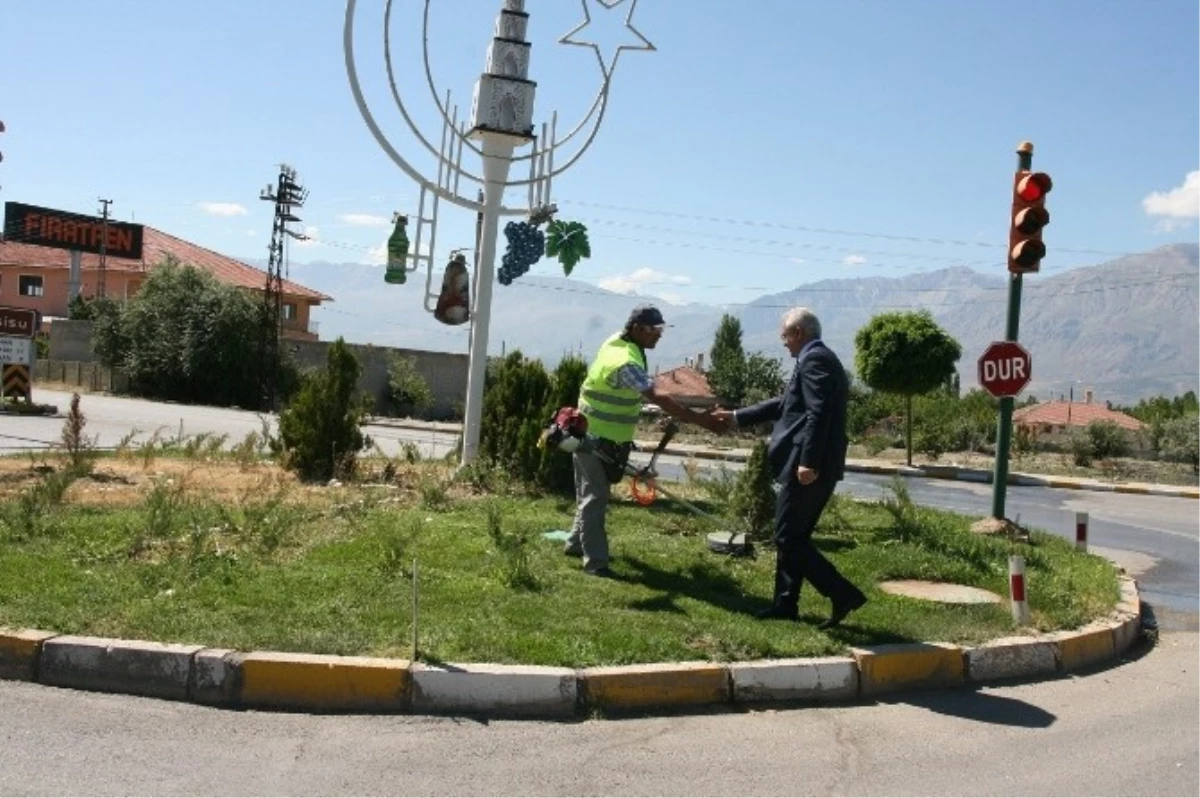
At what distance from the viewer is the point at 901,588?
8406 mm

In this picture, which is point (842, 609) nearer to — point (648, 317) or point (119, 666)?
point (648, 317)

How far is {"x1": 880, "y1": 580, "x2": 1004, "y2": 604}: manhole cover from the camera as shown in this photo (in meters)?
8.09

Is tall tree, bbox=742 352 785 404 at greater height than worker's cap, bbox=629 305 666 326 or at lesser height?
greater

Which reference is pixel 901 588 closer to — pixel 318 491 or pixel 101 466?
pixel 318 491

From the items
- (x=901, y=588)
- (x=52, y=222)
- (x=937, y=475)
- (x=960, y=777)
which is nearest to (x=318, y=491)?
(x=901, y=588)

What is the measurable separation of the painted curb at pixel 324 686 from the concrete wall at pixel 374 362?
122 feet

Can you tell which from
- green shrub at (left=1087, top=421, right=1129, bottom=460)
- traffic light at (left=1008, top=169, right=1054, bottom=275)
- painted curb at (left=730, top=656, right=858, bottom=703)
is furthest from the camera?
green shrub at (left=1087, top=421, right=1129, bottom=460)

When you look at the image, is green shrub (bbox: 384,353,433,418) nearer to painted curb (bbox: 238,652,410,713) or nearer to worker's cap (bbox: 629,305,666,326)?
worker's cap (bbox: 629,305,666,326)

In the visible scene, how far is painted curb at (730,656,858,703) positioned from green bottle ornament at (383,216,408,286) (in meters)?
8.60

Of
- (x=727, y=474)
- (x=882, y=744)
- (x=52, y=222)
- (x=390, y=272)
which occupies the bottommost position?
(x=882, y=744)

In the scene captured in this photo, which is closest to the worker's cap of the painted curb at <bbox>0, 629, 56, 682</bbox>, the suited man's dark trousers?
the suited man's dark trousers

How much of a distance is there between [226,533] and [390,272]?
Result: 5.79 metres

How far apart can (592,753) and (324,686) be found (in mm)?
1303

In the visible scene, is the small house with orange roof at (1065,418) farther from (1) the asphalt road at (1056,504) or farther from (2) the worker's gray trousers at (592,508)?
(2) the worker's gray trousers at (592,508)
